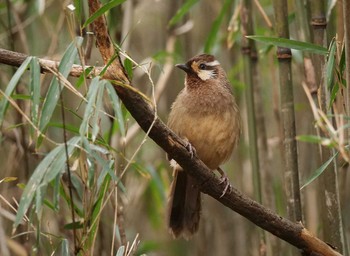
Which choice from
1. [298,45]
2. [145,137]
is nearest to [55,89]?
[145,137]

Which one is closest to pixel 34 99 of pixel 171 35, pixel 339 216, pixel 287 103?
pixel 287 103

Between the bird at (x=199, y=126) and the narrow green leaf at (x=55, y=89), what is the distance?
1.21m

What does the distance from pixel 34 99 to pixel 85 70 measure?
209 mm

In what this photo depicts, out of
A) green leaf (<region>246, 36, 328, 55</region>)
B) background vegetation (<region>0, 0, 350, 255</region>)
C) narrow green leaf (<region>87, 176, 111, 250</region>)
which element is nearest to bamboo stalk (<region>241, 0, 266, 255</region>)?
background vegetation (<region>0, 0, 350, 255</region>)

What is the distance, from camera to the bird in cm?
334

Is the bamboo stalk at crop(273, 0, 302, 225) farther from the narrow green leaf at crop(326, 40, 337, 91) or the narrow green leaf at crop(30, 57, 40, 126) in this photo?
the narrow green leaf at crop(30, 57, 40, 126)

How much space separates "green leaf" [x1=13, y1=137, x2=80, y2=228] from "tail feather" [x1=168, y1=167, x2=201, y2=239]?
133cm

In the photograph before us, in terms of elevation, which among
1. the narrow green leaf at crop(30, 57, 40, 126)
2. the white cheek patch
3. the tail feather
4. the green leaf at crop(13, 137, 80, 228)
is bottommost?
the tail feather

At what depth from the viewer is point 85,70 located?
2.24 metres

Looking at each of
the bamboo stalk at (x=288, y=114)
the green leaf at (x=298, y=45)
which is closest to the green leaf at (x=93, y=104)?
the green leaf at (x=298, y=45)

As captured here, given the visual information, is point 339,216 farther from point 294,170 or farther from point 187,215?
point 187,215

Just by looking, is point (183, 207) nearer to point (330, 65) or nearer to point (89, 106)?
point (330, 65)

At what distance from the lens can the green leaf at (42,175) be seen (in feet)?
6.78

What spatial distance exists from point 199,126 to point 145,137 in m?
1.13
